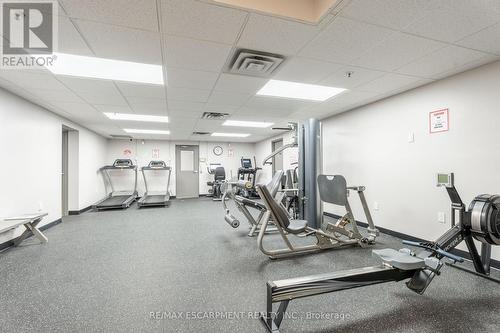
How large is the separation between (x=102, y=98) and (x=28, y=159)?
159cm

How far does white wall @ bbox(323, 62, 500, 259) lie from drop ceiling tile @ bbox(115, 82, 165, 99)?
3527mm

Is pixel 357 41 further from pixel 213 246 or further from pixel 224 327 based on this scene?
pixel 213 246

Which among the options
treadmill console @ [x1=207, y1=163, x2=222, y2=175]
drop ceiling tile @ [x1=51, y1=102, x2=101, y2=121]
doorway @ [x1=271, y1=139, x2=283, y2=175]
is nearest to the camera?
drop ceiling tile @ [x1=51, y1=102, x2=101, y2=121]

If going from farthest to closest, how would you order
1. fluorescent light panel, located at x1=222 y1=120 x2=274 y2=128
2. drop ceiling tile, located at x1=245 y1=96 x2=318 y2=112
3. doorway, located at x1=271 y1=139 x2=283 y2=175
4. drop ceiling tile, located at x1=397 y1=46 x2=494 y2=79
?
doorway, located at x1=271 y1=139 x2=283 y2=175
fluorescent light panel, located at x1=222 y1=120 x2=274 y2=128
drop ceiling tile, located at x1=245 y1=96 x2=318 y2=112
drop ceiling tile, located at x1=397 y1=46 x2=494 y2=79

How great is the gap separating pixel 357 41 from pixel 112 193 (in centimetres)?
794

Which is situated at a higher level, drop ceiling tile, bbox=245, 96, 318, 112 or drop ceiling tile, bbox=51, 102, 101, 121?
drop ceiling tile, bbox=245, 96, 318, 112

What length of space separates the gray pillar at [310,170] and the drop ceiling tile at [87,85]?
299cm

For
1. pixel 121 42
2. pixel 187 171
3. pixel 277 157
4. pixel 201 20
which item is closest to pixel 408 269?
pixel 201 20

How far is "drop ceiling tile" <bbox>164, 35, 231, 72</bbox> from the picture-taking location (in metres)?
1.98

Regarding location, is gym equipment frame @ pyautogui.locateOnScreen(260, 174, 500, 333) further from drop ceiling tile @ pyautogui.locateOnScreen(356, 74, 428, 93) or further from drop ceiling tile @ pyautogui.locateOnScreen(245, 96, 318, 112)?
drop ceiling tile @ pyautogui.locateOnScreen(245, 96, 318, 112)

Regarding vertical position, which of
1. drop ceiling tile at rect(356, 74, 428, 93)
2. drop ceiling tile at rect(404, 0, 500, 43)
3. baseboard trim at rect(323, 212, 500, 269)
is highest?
drop ceiling tile at rect(404, 0, 500, 43)

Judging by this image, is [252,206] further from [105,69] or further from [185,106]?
[105,69]

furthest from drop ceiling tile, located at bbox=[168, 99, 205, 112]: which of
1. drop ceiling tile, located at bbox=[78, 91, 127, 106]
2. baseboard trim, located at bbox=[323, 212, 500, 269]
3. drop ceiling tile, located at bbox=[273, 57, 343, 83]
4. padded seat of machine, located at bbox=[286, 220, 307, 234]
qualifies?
baseboard trim, located at bbox=[323, 212, 500, 269]

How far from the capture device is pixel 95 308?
1743 millimetres
